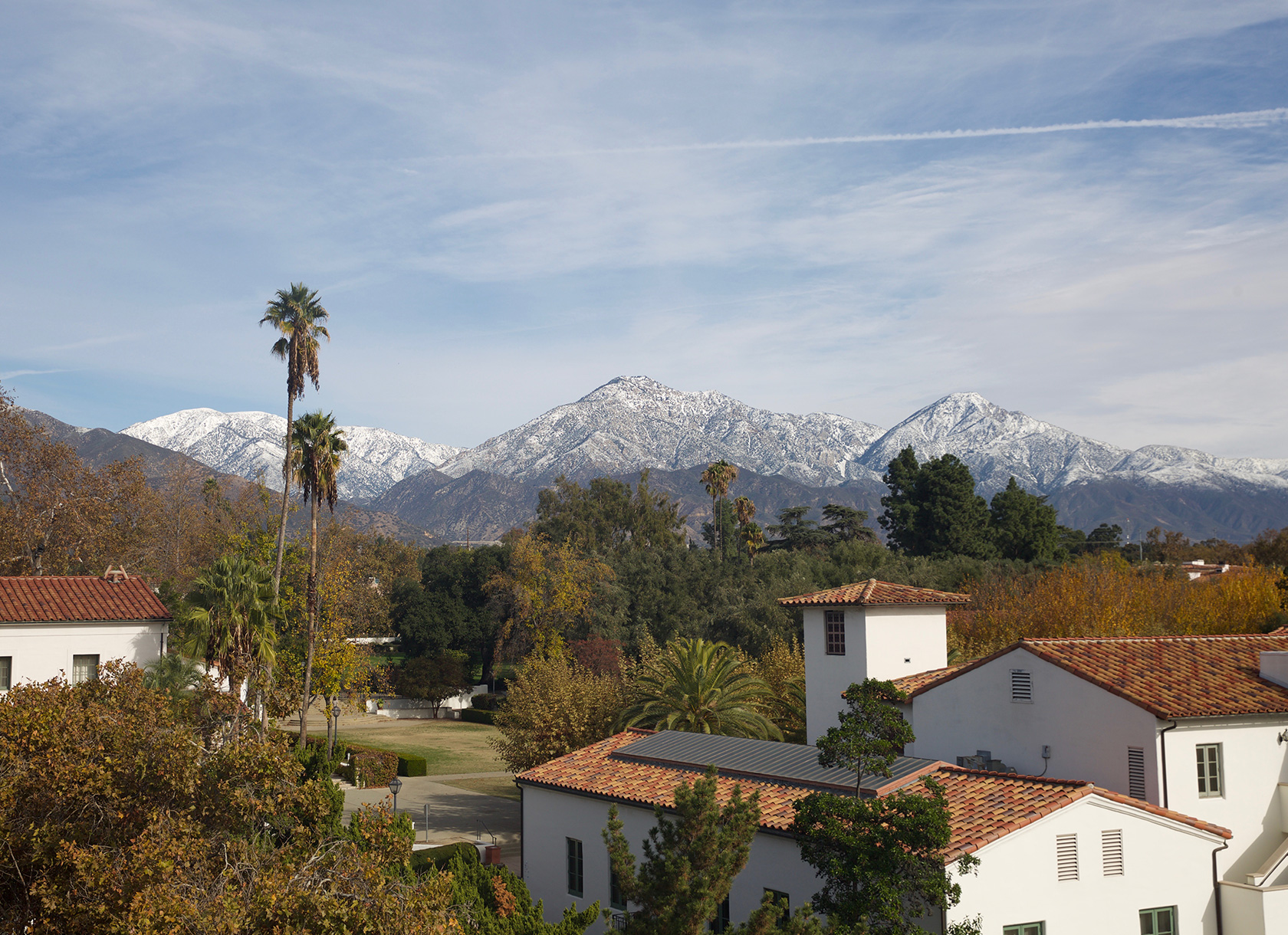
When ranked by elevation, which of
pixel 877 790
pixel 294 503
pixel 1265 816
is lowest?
pixel 1265 816

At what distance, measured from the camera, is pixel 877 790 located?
1683 cm

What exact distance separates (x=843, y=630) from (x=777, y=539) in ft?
261

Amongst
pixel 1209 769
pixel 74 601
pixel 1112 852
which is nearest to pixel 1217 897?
pixel 1112 852

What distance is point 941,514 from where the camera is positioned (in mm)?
78562

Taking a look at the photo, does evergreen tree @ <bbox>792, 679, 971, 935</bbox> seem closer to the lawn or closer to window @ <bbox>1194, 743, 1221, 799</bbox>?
window @ <bbox>1194, 743, 1221, 799</bbox>

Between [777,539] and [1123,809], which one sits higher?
[777,539]

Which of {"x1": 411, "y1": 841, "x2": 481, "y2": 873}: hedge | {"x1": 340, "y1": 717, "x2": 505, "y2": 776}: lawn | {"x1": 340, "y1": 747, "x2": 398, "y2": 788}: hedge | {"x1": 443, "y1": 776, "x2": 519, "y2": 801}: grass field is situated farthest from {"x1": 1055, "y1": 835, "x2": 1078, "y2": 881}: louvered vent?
{"x1": 340, "y1": 747, "x2": 398, "y2": 788}: hedge

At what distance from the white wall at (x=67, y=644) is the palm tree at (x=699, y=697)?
16470 millimetres

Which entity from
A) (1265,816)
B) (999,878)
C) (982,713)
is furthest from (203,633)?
(1265,816)

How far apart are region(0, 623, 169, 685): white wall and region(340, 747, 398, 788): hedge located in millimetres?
10353

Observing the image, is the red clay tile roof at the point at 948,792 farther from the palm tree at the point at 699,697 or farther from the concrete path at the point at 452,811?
the palm tree at the point at 699,697

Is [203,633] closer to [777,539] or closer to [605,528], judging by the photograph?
[605,528]

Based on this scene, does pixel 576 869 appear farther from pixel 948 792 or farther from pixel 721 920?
pixel 948 792

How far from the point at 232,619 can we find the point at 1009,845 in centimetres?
2724
